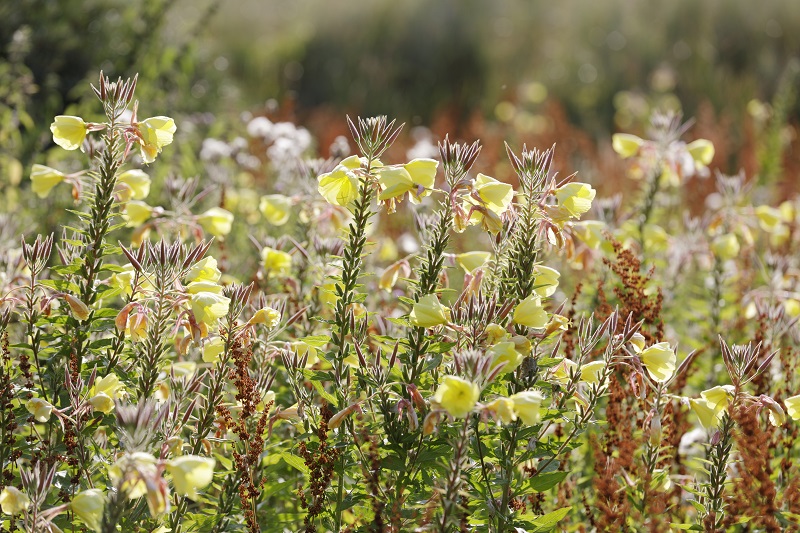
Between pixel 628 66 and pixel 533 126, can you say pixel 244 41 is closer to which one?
pixel 533 126

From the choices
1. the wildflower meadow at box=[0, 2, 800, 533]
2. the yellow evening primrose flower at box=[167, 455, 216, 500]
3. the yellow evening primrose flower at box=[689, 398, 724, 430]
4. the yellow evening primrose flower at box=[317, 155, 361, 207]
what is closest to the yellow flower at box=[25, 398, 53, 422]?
the wildflower meadow at box=[0, 2, 800, 533]

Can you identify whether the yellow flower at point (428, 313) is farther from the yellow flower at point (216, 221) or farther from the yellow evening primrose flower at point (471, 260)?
the yellow flower at point (216, 221)

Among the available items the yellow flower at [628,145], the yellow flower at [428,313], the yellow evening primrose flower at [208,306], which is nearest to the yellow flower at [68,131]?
the yellow evening primrose flower at [208,306]

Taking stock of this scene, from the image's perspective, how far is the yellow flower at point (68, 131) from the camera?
190cm

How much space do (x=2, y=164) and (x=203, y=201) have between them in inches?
38.6

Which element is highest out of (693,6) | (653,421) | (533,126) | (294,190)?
(693,6)

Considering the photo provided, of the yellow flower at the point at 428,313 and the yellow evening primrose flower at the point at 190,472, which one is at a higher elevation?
the yellow flower at the point at 428,313

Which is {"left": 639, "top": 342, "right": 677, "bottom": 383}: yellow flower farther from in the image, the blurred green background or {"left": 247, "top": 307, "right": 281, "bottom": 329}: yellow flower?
the blurred green background

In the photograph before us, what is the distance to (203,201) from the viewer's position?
4.10 metres

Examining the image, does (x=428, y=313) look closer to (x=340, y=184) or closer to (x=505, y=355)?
(x=505, y=355)

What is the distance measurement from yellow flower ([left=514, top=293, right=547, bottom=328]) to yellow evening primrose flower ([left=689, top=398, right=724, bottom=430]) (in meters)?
0.41

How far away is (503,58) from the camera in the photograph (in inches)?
433

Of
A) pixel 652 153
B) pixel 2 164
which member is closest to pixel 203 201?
A: pixel 2 164

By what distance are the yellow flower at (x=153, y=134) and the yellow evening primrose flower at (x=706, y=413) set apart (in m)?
1.27
